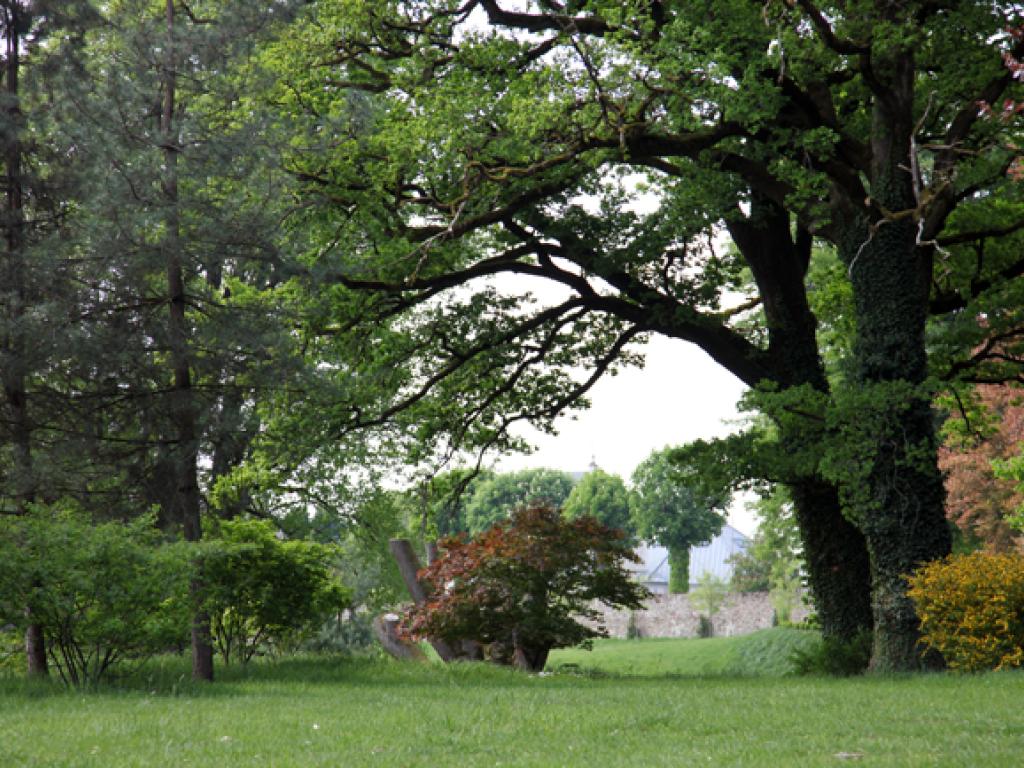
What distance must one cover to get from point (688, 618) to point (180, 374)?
3585 centimetres

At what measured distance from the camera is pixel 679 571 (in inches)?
2849

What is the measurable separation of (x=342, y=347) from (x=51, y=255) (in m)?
4.79

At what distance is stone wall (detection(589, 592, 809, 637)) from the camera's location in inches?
1773

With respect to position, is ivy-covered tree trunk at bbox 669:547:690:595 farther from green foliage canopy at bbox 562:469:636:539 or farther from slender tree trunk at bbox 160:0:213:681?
slender tree trunk at bbox 160:0:213:681

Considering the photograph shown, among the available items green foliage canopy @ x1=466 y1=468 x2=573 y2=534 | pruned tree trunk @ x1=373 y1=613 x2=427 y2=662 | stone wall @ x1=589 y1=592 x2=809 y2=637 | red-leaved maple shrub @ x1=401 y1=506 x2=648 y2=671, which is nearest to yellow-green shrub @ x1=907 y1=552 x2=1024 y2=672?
red-leaved maple shrub @ x1=401 y1=506 x2=648 y2=671

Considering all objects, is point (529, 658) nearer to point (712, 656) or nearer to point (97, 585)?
point (97, 585)

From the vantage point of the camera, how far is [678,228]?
1620cm

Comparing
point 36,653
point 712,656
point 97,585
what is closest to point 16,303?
point 36,653

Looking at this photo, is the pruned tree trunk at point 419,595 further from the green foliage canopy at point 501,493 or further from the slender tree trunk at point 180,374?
the green foliage canopy at point 501,493

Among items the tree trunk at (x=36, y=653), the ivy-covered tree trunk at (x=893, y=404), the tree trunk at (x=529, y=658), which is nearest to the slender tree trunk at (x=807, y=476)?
the ivy-covered tree trunk at (x=893, y=404)

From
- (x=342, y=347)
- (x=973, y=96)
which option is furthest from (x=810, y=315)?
(x=342, y=347)

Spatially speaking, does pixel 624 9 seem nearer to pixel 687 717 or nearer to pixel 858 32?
pixel 858 32

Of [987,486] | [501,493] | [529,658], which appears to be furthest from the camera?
[501,493]

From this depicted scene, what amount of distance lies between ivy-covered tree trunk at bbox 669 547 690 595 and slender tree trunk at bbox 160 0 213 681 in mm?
58286
